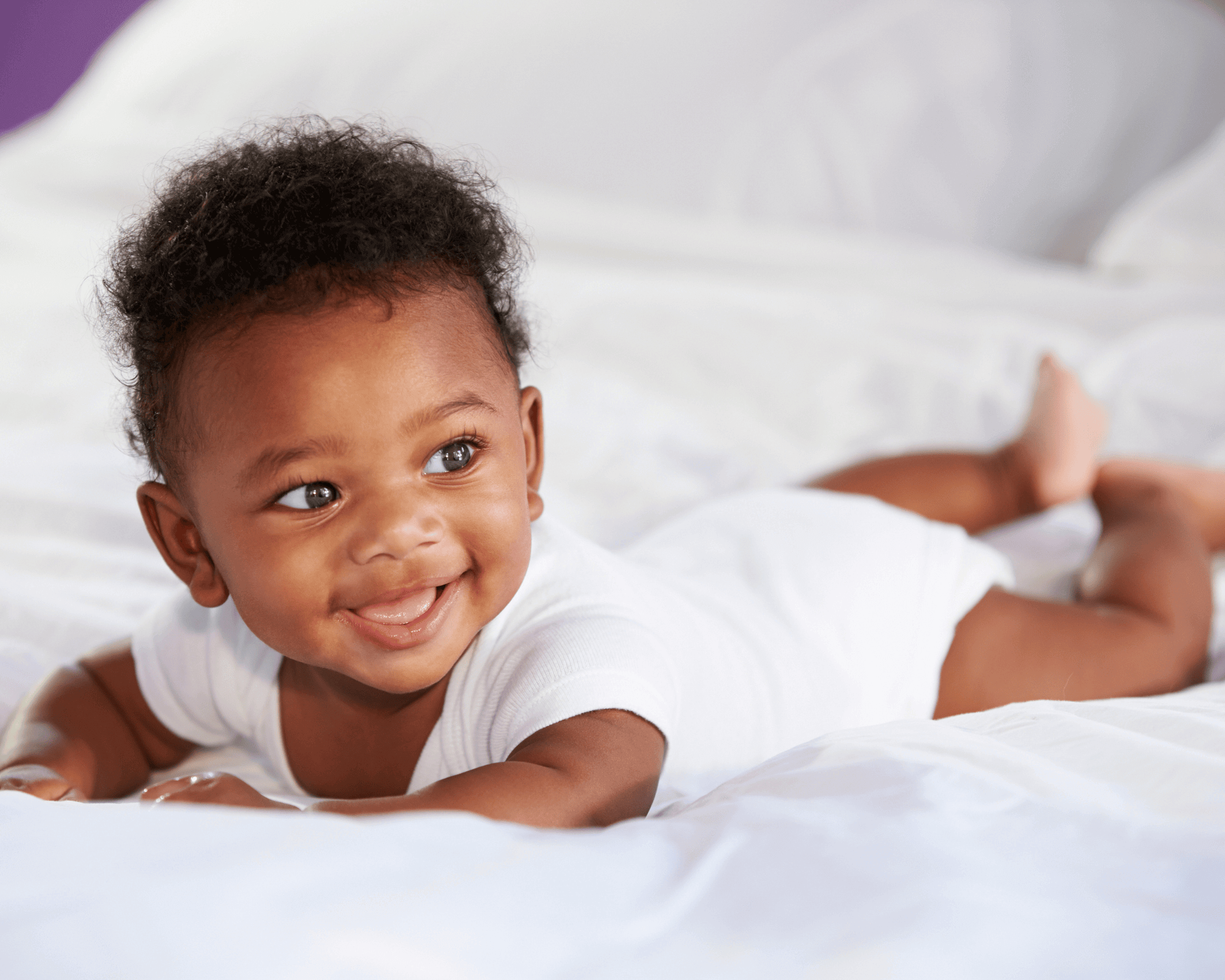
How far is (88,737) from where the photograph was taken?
2.46 ft

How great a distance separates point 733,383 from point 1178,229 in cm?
72

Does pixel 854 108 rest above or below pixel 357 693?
above

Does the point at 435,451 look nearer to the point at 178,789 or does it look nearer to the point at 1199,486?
the point at 178,789

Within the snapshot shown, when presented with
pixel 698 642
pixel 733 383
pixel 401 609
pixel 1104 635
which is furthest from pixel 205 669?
pixel 733 383

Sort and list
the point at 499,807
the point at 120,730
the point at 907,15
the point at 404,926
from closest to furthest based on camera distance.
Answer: the point at 404,926 < the point at 499,807 < the point at 120,730 < the point at 907,15

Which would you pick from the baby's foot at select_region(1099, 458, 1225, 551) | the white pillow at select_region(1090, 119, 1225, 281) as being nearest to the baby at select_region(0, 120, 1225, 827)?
the baby's foot at select_region(1099, 458, 1225, 551)

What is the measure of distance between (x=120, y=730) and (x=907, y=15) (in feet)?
5.12

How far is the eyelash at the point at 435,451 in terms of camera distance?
0.59 meters

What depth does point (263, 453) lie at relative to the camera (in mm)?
586

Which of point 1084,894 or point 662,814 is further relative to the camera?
point 662,814

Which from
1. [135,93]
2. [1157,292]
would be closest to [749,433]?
[1157,292]

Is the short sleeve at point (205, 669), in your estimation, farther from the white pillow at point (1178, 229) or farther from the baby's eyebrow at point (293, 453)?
the white pillow at point (1178, 229)

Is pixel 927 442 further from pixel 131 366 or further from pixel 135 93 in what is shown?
pixel 135 93

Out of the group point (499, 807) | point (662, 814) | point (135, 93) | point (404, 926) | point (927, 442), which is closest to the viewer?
point (404, 926)
